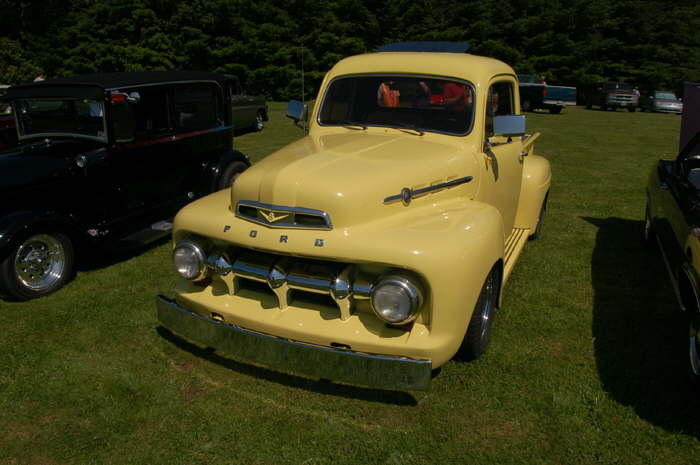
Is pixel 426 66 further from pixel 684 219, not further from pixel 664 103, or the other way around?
pixel 664 103

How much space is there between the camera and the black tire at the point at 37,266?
175 inches

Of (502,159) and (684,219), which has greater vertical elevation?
(502,159)

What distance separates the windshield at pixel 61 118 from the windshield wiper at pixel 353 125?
252cm

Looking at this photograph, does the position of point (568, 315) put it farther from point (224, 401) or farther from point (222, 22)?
point (222, 22)

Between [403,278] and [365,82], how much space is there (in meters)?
2.12

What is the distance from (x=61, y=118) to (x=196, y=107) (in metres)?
1.60

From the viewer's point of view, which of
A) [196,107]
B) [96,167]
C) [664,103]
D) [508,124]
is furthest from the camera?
[664,103]

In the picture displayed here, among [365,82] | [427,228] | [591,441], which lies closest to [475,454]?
[591,441]

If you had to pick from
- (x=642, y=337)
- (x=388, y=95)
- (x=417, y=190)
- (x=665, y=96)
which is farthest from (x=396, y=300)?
(x=665, y=96)

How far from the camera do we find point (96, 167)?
5.17m

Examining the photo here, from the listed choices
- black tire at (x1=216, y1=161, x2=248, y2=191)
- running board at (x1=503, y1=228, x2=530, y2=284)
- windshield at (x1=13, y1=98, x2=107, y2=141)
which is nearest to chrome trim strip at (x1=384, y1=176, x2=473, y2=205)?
running board at (x1=503, y1=228, x2=530, y2=284)

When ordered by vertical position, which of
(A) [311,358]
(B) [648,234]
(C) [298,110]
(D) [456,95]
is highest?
(D) [456,95]

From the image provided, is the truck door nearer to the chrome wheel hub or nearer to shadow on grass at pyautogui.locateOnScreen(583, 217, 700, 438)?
shadow on grass at pyautogui.locateOnScreen(583, 217, 700, 438)

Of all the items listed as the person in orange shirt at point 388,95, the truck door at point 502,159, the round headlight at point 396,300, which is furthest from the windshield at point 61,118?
the round headlight at point 396,300
